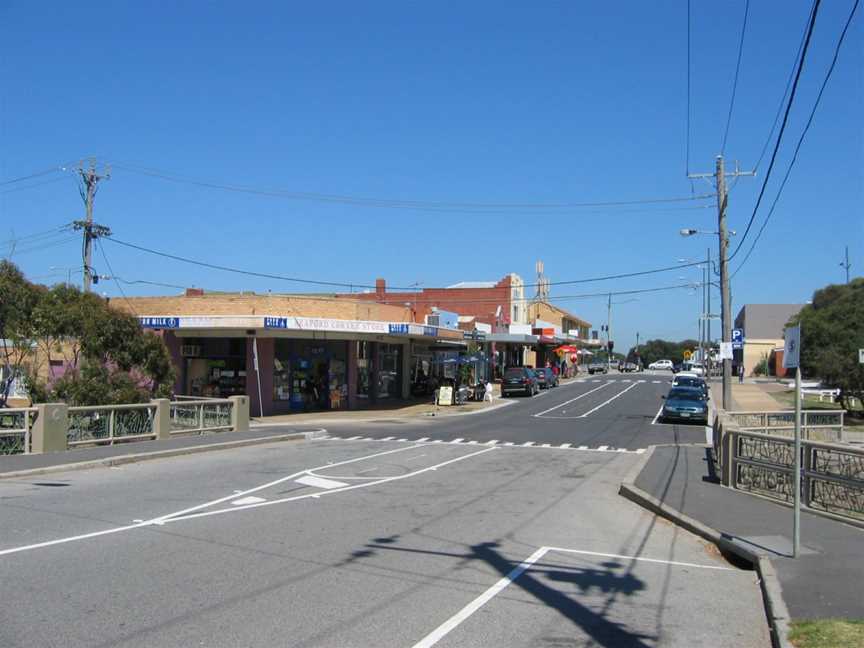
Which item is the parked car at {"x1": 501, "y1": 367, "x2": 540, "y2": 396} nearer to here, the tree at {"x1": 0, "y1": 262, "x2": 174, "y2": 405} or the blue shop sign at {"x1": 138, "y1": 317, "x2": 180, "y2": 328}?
the blue shop sign at {"x1": 138, "y1": 317, "x2": 180, "y2": 328}

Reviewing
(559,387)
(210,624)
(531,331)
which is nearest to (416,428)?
(210,624)

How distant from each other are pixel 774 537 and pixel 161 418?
52.4ft

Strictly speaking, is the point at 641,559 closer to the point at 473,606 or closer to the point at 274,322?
the point at 473,606

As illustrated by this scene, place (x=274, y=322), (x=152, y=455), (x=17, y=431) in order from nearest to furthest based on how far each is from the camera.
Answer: (x=17, y=431), (x=152, y=455), (x=274, y=322)

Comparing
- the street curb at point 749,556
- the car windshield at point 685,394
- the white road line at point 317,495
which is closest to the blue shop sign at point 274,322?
the white road line at point 317,495

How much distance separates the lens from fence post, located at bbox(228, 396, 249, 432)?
2477 cm

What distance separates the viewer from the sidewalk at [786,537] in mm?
7277

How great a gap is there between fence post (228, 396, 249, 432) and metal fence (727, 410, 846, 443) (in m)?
14.4

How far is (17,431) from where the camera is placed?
17.1 meters

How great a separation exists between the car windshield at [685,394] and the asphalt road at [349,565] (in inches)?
764

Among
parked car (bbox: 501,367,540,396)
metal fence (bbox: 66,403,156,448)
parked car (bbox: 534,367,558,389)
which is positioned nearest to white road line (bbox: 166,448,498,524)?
metal fence (bbox: 66,403,156,448)

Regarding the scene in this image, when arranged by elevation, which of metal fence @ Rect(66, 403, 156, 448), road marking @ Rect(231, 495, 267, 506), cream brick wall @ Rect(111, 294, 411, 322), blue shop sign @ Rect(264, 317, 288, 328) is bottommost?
road marking @ Rect(231, 495, 267, 506)

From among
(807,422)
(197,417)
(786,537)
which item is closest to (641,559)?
(786,537)

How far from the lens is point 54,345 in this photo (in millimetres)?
22984
